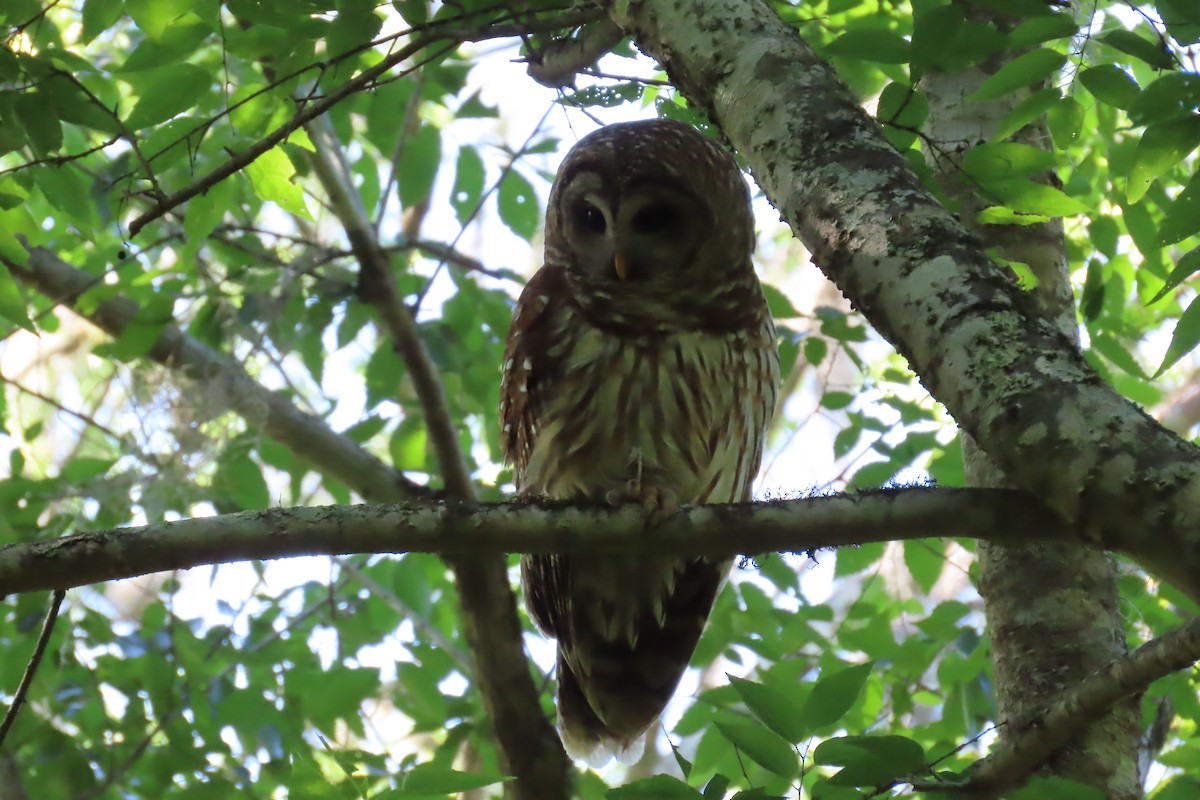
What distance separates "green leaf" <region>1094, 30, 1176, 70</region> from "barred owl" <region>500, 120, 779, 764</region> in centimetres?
135

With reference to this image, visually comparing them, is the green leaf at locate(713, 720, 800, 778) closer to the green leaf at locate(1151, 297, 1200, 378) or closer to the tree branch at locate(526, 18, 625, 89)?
the green leaf at locate(1151, 297, 1200, 378)

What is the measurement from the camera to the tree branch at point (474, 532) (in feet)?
5.02

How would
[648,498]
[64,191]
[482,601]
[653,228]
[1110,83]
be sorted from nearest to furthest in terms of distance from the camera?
[1110,83] → [648,498] → [64,191] → [653,228] → [482,601]

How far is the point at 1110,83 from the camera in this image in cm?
192

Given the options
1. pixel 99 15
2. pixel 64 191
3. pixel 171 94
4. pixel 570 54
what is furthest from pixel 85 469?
pixel 570 54

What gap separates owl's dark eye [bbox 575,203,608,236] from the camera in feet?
10.3

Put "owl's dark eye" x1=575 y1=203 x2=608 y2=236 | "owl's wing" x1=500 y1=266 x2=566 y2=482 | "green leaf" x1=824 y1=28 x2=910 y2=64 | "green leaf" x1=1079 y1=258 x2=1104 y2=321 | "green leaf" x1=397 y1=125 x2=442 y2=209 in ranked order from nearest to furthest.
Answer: "green leaf" x1=824 y1=28 x2=910 y2=64 → "green leaf" x1=1079 y1=258 x2=1104 y2=321 → "owl's wing" x1=500 y1=266 x2=566 y2=482 → "owl's dark eye" x1=575 y1=203 x2=608 y2=236 → "green leaf" x1=397 y1=125 x2=442 y2=209

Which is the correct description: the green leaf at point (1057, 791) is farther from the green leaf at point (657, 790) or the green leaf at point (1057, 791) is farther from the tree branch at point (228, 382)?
the tree branch at point (228, 382)

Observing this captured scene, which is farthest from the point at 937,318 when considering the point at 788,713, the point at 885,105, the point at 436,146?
the point at 436,146

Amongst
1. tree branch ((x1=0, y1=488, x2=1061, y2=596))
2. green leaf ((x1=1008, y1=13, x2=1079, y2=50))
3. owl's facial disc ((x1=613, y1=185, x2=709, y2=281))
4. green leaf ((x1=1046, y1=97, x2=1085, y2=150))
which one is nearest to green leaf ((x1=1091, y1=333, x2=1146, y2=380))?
green leaf ((x1=1046, y1=97, x2=1085, y2=150))

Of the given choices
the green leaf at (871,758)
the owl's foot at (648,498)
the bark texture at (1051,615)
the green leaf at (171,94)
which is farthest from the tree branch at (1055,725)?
the green leaf at (171,94)

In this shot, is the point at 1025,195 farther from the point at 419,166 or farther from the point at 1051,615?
the point at 419,166

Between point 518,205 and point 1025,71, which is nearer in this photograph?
point 1025,71

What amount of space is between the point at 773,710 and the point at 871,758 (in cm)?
20
